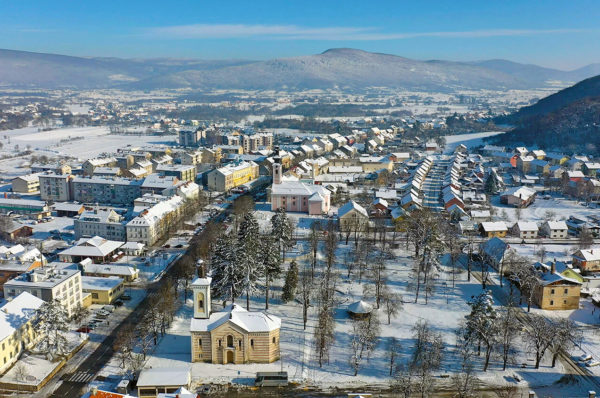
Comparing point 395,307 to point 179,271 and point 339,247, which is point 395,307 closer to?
point 339,247

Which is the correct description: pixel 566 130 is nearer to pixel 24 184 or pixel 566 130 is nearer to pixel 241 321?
pixel 24 184

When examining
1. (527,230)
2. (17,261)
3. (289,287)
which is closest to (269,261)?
(289,287)

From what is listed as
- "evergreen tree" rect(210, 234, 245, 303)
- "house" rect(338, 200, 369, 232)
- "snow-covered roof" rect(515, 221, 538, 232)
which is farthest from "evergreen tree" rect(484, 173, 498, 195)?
"evergreen tree" rect(210, 234, 245, 303)

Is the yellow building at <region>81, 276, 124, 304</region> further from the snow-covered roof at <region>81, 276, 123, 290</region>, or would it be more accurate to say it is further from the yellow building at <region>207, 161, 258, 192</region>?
the yellow building at <region>207, 161, 258, 192</region>

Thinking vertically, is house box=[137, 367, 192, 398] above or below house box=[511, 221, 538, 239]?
below

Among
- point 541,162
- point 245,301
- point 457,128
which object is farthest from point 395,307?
point 457,128

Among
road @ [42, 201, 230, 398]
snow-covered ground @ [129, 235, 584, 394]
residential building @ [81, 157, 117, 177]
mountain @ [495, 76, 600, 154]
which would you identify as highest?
mountain @ [495, 76, 600, 154]

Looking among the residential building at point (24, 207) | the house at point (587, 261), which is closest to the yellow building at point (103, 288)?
the residential building at point (24, 207)
